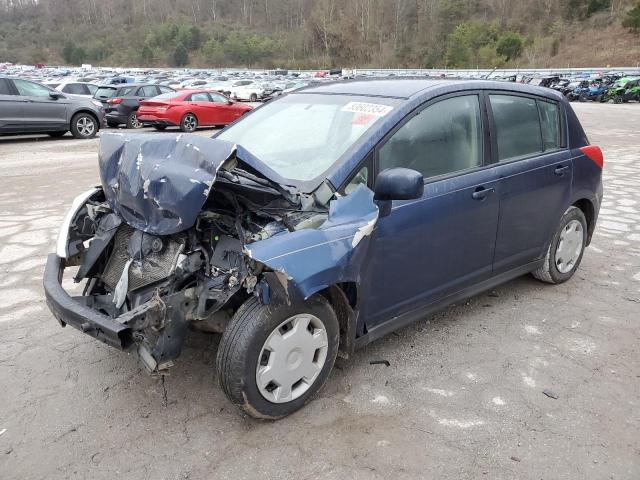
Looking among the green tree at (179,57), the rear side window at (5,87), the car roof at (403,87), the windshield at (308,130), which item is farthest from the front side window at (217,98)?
the green tree at (179,57)

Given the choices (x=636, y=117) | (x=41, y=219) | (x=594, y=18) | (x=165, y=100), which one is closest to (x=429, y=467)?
(x=41, y=219)

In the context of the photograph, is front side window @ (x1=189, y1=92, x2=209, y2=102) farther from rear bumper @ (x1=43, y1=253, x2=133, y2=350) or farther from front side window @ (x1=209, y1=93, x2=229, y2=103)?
rear bumper @ (x1=43, y1=253, x2=133, y2=350)

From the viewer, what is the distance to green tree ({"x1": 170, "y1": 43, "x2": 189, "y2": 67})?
4168 inches

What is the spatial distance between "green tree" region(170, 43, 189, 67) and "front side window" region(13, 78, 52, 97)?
9943 centimetres

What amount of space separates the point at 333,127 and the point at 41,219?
4.60 m

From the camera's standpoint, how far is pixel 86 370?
10.8 feet

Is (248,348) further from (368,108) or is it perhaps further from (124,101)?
(124,101)

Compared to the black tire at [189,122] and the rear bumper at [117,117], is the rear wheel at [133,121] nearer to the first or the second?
the rear bumper at [117,117]

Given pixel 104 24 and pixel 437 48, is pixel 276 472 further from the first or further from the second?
pixel 104 24

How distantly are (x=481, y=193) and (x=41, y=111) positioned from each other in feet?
43.7

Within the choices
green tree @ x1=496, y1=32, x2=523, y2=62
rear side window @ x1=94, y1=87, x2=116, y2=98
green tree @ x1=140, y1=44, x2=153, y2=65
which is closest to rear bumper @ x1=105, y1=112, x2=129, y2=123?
rear side window @ x1=94, y1=87, x2=116, y2=98

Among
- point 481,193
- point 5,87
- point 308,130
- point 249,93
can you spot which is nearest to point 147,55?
point 249,93

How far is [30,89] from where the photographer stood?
44.6 ft

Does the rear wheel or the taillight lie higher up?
the taillight
